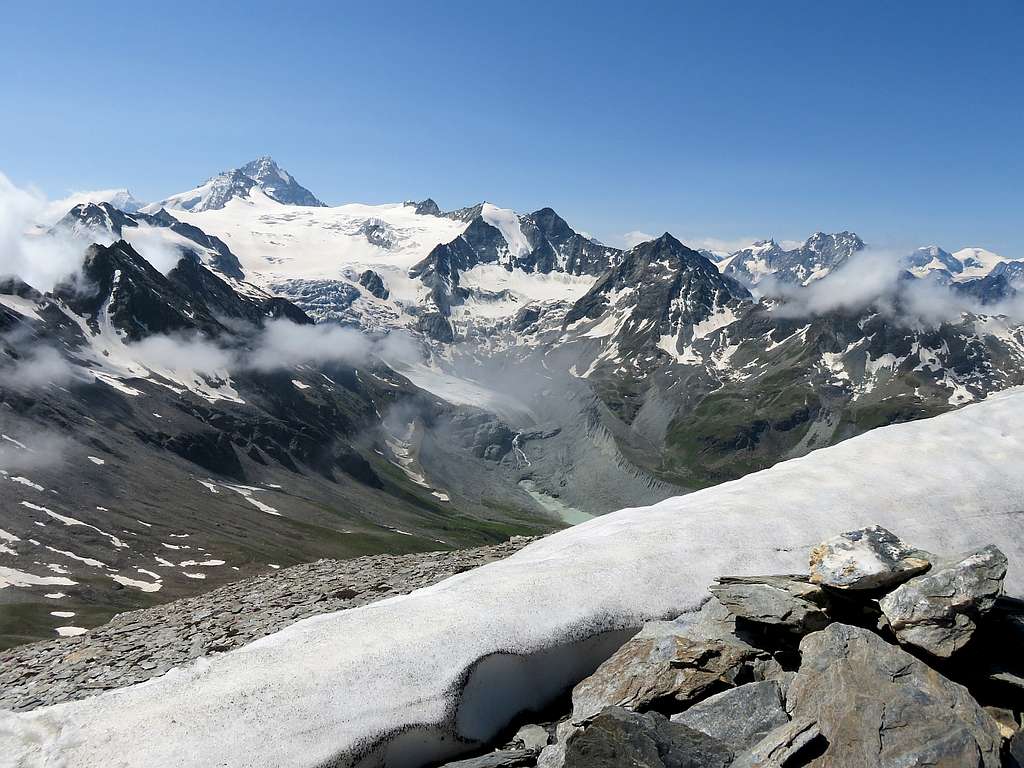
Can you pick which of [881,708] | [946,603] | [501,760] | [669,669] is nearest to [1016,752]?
[881,708]

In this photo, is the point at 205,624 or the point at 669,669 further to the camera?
the point at 205,624

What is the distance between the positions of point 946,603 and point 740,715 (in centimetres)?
493

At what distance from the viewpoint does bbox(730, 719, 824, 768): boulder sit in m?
11.5

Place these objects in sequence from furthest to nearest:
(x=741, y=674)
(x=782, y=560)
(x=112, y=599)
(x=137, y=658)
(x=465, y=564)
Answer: (x=112, y=599) < (x=465, y=564) < (x=137, y=658) < (x=782, y=560) < (x=741, y=674)

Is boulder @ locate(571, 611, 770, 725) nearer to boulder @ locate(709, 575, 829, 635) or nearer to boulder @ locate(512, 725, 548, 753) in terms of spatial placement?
boulder @ locate(709, 575, 829, 635)

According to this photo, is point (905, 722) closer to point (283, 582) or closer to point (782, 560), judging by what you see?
point (782, 560)

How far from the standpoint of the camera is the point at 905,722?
11.7 m

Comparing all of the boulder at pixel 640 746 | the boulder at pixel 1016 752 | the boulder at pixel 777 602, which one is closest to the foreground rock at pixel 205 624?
the boulder at pixel 777 602

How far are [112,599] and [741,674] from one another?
141m

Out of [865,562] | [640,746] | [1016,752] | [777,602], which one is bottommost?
[640,746]

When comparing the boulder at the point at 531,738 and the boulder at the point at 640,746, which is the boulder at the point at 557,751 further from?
the boulder at the point at 640,746

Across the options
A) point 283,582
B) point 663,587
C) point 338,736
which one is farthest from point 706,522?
point 283,582

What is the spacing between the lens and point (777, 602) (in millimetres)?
15734

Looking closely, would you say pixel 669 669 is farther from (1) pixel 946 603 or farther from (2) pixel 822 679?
(1) pixel 946 603
